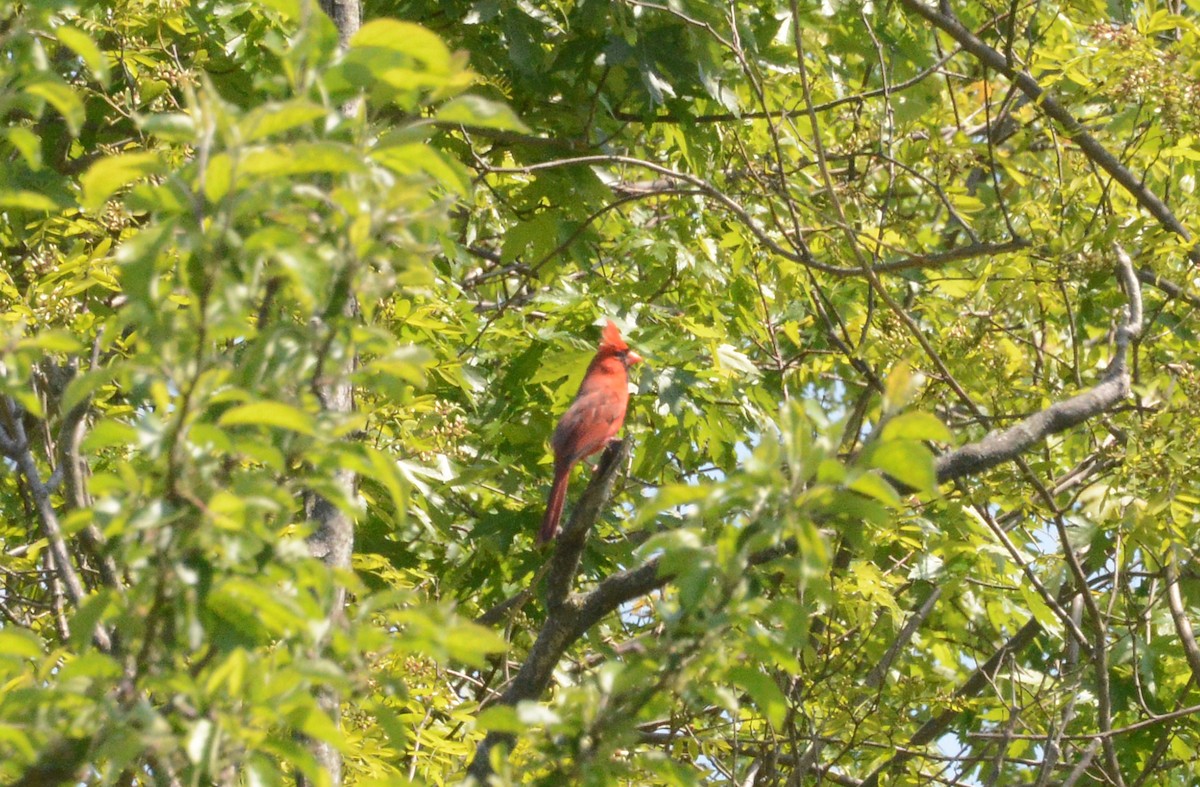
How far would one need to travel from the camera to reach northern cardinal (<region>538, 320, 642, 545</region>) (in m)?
5.05

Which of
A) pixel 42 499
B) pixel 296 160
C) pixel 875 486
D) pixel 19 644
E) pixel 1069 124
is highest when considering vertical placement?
pixel 1069 124

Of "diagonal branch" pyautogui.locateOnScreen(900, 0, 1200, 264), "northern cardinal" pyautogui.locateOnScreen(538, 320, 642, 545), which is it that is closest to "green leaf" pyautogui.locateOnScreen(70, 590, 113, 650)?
"northern cardinal" pyautogui.locateOnScreen(538, 320, 642, 545)

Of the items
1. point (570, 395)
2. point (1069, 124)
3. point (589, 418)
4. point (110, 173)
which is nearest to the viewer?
point (110, 173)

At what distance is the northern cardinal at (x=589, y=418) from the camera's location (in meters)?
5.05

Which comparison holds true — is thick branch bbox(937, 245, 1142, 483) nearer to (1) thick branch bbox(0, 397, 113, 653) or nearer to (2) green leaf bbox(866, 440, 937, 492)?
(2) green leaf bbox(866, 440, 937, 492)

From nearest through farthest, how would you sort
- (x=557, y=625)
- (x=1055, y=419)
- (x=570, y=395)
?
(x=557, y=625) < (x=1055, y=419) < (x=570, y=395)

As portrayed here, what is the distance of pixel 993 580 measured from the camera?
500 cm

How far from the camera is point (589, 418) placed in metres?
5.07

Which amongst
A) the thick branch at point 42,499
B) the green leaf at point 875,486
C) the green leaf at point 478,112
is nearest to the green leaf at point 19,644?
the green leaf at point 478,112

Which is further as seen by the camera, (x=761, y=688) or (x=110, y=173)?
(x=761, y=688)

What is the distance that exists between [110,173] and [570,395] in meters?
3.54

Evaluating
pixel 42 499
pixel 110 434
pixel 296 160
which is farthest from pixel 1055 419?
pixel 42 499

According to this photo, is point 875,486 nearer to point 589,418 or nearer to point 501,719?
point 501,719

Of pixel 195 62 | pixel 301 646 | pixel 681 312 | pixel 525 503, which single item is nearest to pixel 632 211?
pixel 681 312
